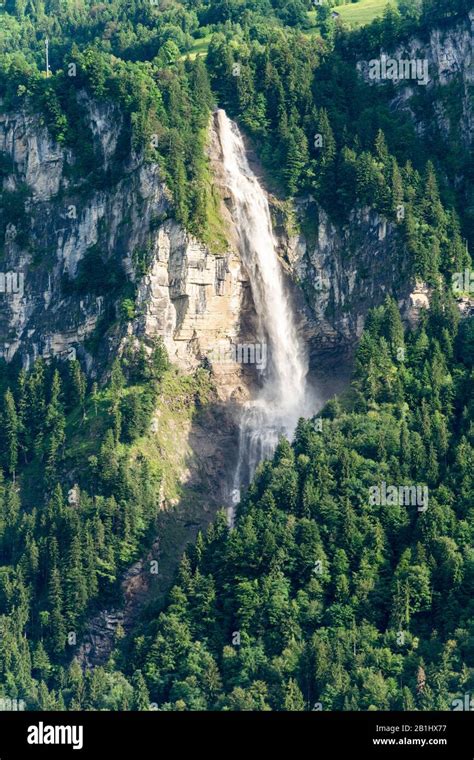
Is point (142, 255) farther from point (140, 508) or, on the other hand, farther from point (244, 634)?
point (244, 634)

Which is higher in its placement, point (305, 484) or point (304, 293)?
point (304, 293)

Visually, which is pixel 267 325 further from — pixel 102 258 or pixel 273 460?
pixel 273 460

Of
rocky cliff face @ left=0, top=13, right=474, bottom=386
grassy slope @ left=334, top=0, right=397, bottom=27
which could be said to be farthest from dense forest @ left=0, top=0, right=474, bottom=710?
grassy slope @ left=334, top=0, right=397, bottom=27

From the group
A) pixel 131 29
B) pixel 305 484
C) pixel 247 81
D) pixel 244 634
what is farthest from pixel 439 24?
pixel 244 634

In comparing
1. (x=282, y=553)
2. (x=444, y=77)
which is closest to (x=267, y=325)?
(x=444, y=77)

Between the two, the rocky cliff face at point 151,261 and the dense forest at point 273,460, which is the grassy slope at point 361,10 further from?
the rocky cliff face at point 151,261

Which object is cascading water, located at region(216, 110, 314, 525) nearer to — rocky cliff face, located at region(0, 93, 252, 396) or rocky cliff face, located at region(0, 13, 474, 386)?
rocky cliff face, located at region(0, 13, 474, 386)
